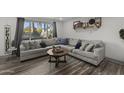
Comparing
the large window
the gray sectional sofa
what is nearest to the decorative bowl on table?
the gray sectional sofa

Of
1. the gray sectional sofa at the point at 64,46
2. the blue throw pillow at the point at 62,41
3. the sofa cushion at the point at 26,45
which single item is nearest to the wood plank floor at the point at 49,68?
the gray sectional sofa at the point at 64,46

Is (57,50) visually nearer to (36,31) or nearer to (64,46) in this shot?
(64,46)

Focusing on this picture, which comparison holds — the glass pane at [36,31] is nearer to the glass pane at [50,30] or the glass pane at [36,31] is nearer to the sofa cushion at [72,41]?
the glass pane at [50,30]

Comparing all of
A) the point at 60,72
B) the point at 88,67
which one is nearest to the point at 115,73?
the point at 88,67

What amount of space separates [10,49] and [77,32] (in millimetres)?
1042

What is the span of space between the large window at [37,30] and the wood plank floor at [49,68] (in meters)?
0.34

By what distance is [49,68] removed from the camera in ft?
3.91

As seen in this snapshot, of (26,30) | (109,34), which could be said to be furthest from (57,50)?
(109,34)

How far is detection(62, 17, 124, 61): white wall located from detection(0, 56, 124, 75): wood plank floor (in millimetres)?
148

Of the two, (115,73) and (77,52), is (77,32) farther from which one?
(115,73)

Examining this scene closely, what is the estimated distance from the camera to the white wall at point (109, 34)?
1.04 metres

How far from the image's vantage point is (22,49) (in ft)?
3.98

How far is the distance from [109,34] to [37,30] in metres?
1.01

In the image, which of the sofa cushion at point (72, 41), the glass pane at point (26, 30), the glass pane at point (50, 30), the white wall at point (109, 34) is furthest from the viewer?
the sofa cushion at point (72, 41)
